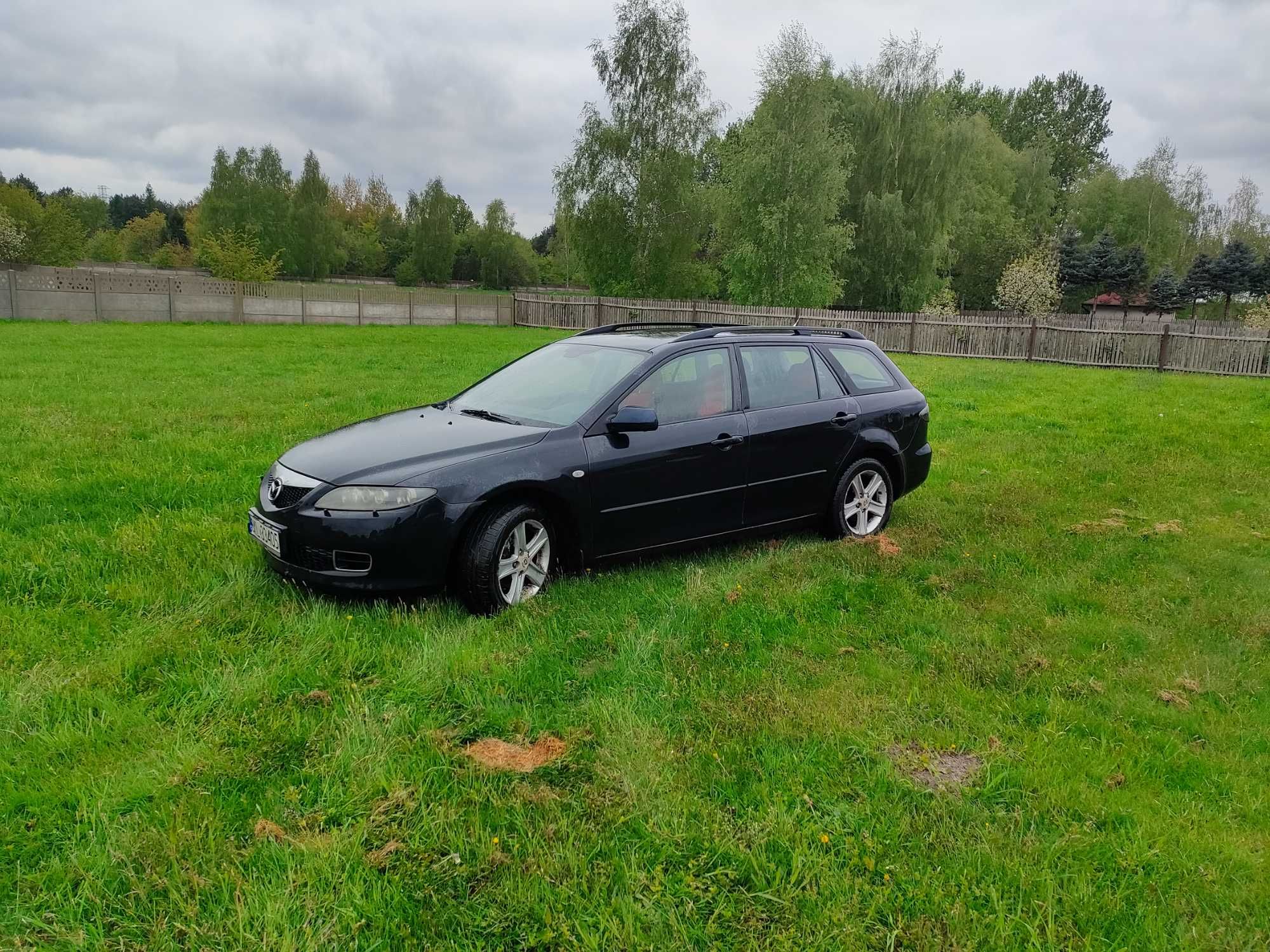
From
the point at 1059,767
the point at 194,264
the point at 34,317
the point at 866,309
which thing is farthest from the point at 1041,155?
the point at 194,264

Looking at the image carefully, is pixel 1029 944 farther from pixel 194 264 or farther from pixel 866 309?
pixel 194 264

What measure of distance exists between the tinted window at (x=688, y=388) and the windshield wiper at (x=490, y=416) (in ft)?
2.19

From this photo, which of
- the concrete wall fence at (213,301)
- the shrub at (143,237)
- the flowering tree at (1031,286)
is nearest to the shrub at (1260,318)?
the flowering tree at (1031,286)

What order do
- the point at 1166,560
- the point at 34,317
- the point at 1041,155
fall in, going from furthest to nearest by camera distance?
the point at 1041,155
the point at 34,317
the point at 1166,560

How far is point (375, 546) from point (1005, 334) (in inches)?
836

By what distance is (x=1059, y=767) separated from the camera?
118 inches

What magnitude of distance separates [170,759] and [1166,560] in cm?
604

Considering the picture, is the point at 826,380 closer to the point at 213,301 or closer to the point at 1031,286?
the point at 213,301

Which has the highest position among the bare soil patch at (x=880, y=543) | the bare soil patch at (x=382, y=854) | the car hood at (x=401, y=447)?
the car hood at (x=401, y=447)

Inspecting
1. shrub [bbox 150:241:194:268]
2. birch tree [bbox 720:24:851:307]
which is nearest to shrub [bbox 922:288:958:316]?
birch tree [bbox 720:24:851:307]

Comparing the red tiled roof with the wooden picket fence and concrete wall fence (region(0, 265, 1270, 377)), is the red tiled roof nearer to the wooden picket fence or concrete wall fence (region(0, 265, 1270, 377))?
concrete wall fence (region(0, 265, 1270, 377))

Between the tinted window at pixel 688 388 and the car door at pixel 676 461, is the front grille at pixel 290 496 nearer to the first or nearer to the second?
the car door at pixel 676 461

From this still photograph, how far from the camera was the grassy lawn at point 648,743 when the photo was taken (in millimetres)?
2279

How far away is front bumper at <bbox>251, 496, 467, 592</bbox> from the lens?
3.97m
